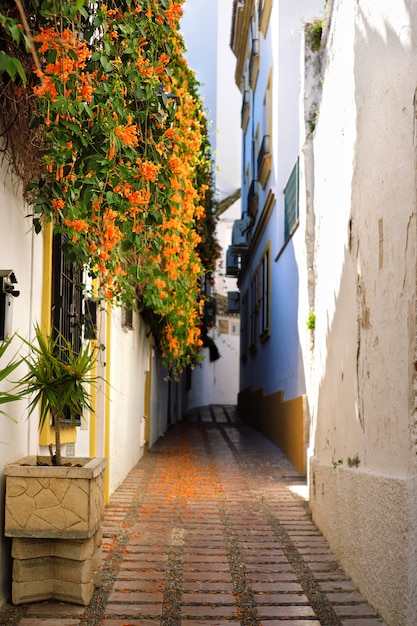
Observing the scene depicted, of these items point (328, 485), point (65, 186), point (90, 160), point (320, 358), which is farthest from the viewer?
point (320, 358)

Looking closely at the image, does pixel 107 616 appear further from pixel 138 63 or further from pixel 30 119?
pixel 138 63

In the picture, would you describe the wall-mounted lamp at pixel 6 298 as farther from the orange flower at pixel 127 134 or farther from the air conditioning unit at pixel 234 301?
the air conditioning unit at pixel 234 301

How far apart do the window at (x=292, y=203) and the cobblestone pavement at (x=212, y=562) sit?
371cm

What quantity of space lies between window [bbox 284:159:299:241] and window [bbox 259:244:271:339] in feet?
9.80

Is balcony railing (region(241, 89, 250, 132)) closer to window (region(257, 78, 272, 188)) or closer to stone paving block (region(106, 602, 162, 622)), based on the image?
window (region(257, 78, 272, 188))

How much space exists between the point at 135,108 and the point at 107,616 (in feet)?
9.77

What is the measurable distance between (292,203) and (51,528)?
8528mm

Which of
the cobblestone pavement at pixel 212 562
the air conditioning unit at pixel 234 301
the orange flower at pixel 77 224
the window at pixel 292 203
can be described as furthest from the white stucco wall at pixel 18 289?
the air conditioning unit at pixel 234 301

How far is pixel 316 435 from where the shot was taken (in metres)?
7.95

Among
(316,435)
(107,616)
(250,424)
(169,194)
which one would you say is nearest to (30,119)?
(169,194)

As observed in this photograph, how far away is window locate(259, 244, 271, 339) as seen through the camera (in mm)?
16362

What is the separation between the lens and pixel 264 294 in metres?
17.4

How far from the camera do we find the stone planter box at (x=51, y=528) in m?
4.45

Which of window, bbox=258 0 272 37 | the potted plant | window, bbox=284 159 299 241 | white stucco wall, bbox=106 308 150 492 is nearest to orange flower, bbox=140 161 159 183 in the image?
the potted plant
